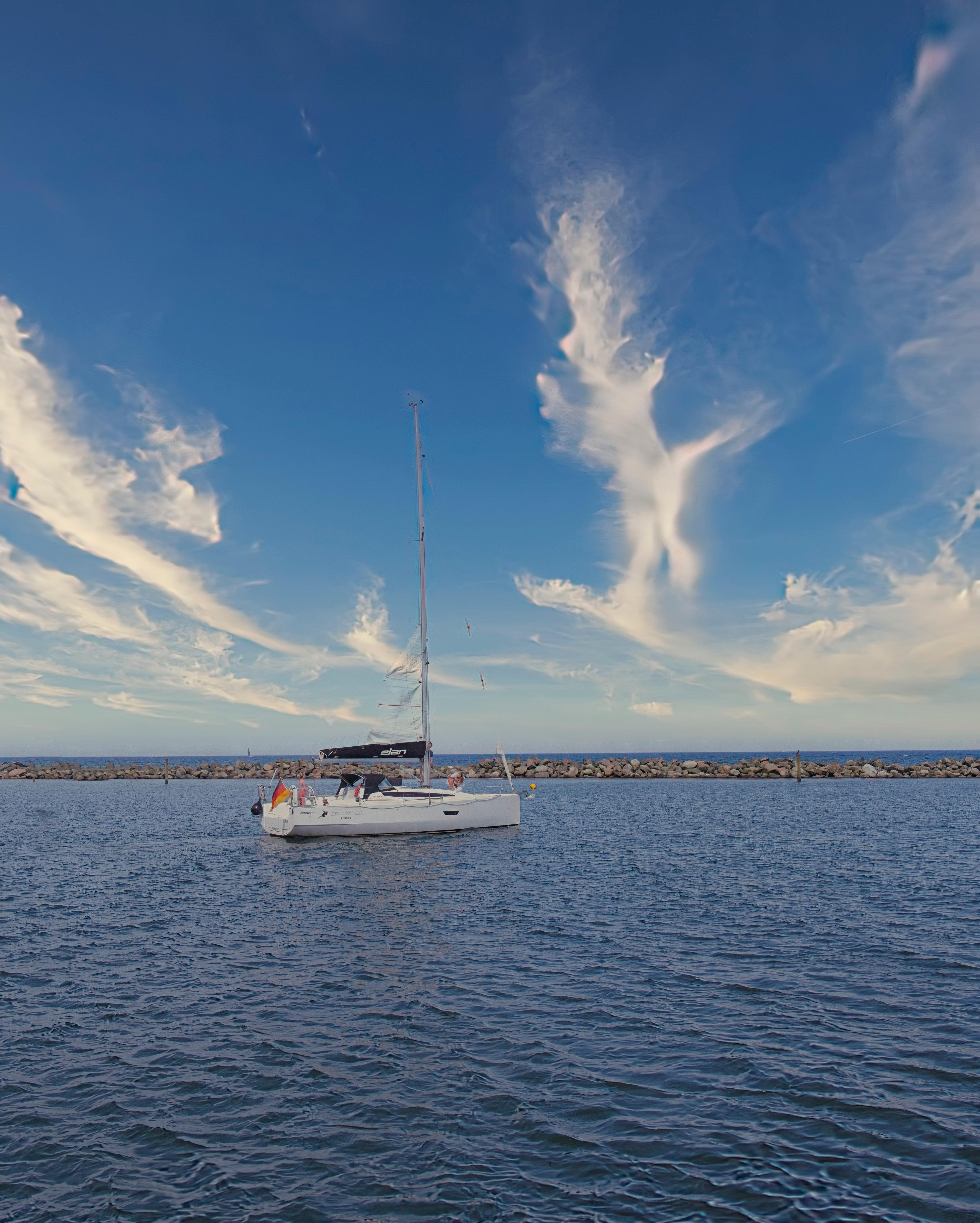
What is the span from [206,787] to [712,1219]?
9982 centimetres

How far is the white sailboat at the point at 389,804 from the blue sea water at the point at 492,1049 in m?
10.0

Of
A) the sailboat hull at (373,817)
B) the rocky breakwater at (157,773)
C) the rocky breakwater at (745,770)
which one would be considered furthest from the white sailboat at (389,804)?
the rocky breakwater at (157,773)

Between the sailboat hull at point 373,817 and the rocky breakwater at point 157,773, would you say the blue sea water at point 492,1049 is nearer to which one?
the sailboat hull at point 373,817

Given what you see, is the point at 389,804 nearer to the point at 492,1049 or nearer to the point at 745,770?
the point at 492,1049

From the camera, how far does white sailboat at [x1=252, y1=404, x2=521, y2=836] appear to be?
40.1m

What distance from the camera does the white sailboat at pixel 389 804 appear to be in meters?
40.1

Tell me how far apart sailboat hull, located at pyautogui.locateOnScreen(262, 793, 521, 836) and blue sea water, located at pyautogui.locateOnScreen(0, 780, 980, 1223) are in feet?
32.3

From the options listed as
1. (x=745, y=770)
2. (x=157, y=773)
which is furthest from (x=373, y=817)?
(x=157, y=773)

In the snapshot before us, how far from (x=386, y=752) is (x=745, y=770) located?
77.1m

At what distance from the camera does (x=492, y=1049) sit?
13211 millimetres

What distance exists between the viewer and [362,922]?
22781mm

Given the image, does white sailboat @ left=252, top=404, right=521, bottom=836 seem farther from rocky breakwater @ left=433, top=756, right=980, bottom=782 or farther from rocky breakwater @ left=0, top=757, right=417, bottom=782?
rocky breakwater @ left=0, top=757, right=417, bottom=782

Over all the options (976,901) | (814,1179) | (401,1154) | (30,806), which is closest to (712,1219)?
(814,1179)

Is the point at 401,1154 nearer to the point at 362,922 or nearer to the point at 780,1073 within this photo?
the point at 780,1073
